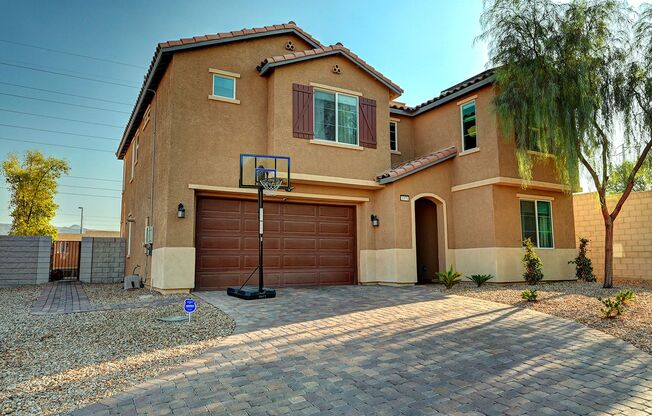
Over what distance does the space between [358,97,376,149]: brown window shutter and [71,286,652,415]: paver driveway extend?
6.91 meters

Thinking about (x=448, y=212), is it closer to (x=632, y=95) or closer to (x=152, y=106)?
(x=632, y=95)

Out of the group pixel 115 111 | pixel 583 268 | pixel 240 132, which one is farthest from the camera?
pixel 115 111

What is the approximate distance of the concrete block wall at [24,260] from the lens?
48.2 ft

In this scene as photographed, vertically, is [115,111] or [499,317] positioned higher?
[115,111]

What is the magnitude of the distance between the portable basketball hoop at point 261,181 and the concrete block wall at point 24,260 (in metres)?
8.55

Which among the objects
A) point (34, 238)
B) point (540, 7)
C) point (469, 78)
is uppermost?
point (540, 7)

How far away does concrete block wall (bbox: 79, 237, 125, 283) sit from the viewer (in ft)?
53.5

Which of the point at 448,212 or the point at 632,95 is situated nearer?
the point at 632,95

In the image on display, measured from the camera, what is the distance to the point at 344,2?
12.7 meters

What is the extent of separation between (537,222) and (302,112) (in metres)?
8.59

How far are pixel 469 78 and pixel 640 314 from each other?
29.3ft

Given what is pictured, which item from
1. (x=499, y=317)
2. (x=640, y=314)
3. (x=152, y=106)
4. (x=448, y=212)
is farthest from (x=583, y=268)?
(x=152, y=106)

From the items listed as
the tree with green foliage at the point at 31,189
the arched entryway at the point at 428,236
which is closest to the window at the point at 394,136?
the arched entryway at the point at 428,236

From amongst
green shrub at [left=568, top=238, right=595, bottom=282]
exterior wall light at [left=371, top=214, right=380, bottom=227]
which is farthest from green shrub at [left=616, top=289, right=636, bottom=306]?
exterior wall light at [left=371, top=214, right=380, bottom=227]
